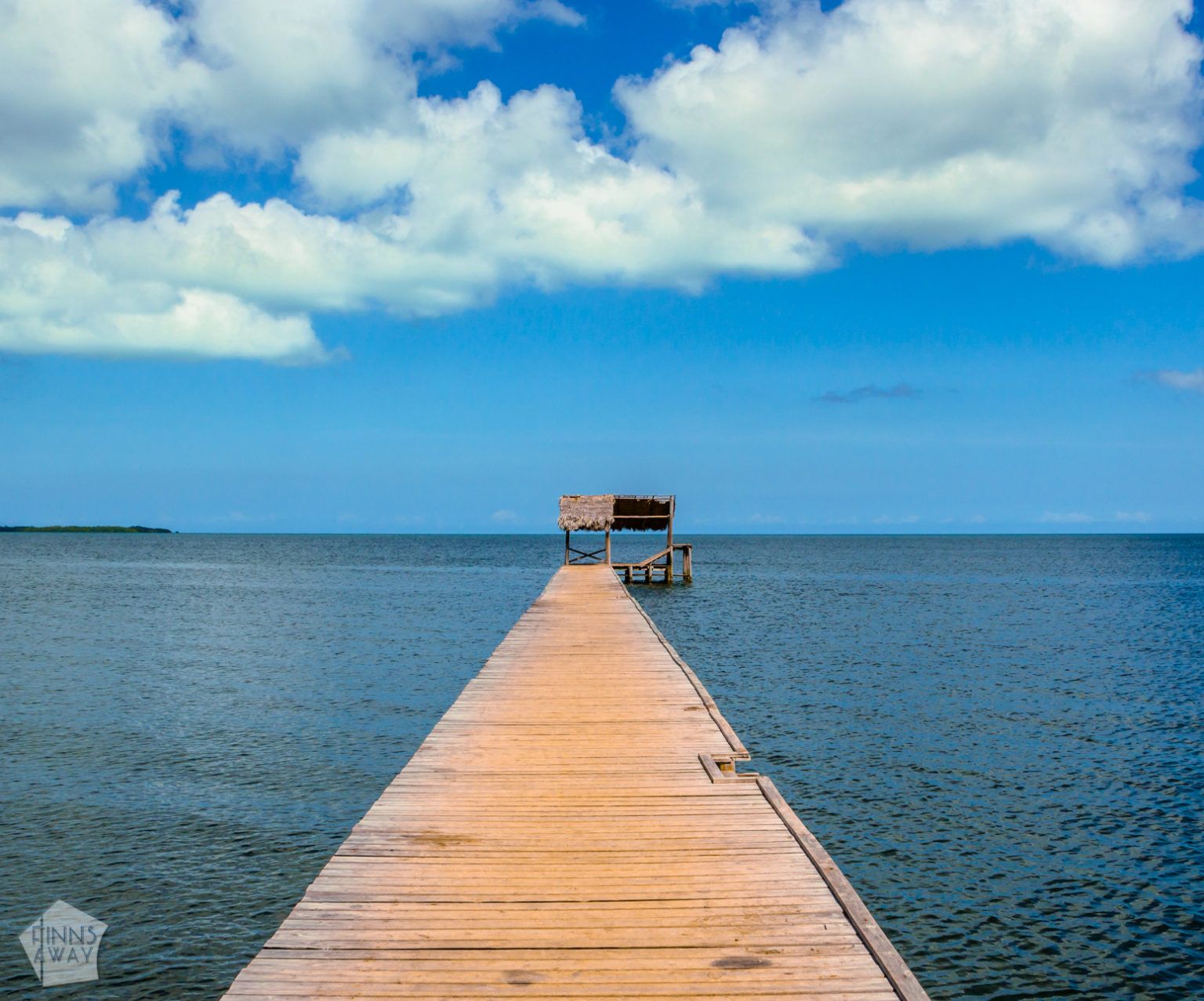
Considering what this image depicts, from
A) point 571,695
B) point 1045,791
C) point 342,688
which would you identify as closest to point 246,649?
point 342,688

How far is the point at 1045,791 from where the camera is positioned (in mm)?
13305

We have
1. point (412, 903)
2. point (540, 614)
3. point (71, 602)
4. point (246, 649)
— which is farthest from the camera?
point (71, 602)

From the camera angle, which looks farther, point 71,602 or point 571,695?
point 71,602

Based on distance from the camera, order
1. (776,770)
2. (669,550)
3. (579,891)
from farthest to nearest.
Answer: (669,550), (776,770), (579,891)

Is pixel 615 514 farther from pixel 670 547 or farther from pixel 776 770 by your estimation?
pixel 776 770

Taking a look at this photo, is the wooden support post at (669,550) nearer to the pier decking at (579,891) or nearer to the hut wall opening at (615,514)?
the hut wall opening at (615,514)

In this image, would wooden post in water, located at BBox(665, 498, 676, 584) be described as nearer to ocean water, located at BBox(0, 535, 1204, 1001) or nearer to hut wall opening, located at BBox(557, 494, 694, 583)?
hut wall opening, located at BBox(557, 494, 694, 583)

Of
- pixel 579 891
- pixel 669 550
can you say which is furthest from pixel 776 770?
pixel 669 550

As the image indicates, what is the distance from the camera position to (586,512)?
4603 centimetres

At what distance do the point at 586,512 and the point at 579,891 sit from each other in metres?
39.8

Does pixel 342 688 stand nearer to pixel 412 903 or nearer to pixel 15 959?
pixel 15 959

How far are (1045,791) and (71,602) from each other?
4439 centimetres

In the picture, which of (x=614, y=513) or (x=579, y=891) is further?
(x=614, y=513)

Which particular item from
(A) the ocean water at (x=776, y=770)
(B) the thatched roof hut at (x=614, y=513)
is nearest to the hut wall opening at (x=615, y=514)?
(B) the thatched roof hut at (x=614, y=513)
